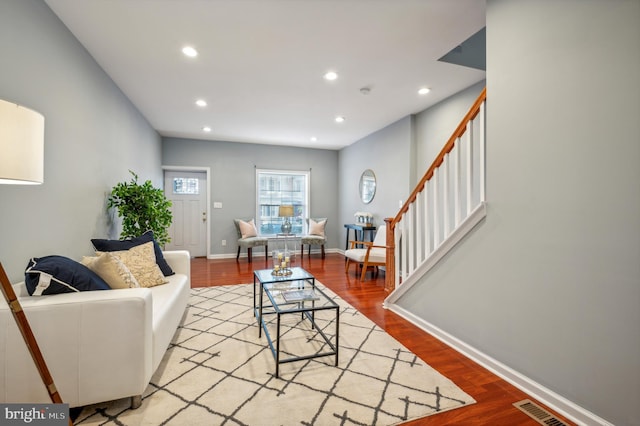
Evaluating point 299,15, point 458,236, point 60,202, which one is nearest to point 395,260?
point 458,236

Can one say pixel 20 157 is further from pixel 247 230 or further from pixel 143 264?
pixel 247 230

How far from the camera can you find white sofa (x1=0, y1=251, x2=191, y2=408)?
4.59 ft

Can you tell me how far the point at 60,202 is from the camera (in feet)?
7.50

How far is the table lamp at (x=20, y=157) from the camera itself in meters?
1.10

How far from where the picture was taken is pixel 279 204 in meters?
6.88

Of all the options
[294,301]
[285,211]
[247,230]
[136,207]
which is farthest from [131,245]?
[285,211]

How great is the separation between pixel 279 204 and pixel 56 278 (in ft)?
17.6

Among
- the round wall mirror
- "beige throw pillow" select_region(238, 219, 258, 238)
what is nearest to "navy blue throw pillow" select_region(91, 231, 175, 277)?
"beige throw pillow" select_region(238, 219, 258, 238)

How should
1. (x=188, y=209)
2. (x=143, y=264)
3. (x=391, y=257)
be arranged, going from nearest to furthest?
1. (x=143, y=264)
2. (x=391, y=257)
3. (x=188, y=209)

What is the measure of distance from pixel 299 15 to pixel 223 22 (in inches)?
24.0

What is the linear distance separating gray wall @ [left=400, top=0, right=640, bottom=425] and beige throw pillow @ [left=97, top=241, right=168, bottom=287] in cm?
265

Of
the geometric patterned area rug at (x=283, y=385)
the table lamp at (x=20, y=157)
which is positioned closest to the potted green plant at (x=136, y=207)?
the geometric patterned area rug at (x=283, y=385)

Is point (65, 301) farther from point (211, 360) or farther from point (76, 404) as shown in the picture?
point (211, 360)

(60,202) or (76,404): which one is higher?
(60,202)
